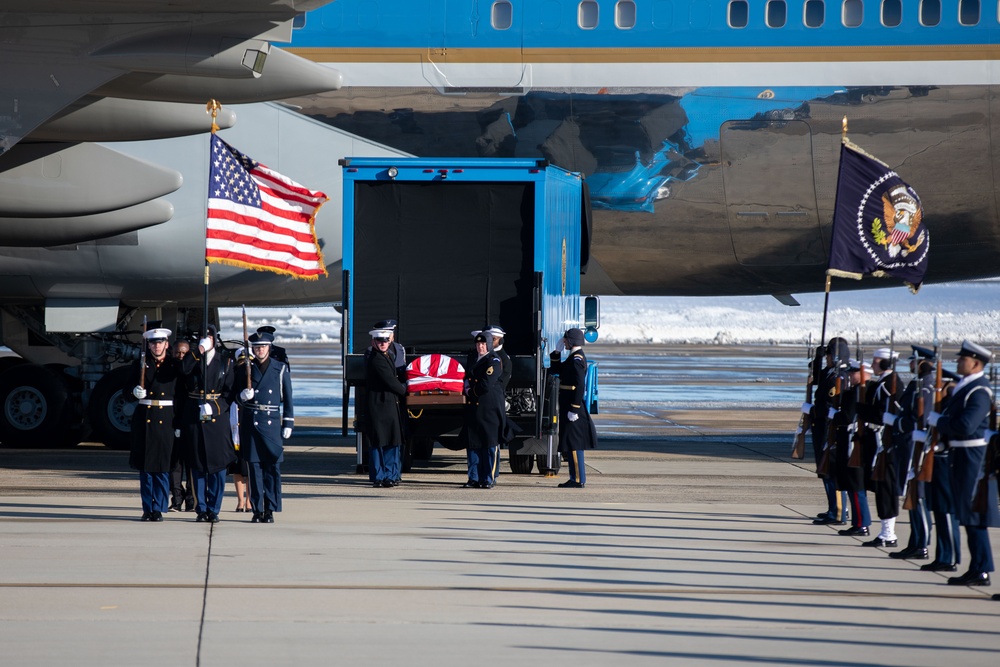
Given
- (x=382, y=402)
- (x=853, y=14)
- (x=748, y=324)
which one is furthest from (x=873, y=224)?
(x=748, y=324)

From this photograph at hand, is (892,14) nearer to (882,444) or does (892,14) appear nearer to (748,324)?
(882,444)

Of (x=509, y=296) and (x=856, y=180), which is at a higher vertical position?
(x=856, y=180)

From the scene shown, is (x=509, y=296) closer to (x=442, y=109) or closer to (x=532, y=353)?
(x=532, y=353)

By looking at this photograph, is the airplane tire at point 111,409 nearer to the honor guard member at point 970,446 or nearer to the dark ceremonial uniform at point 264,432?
the dark ceremonial uniform at point 264,432

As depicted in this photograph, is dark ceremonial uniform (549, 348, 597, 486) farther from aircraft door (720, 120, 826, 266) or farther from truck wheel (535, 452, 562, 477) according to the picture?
aircraft door (720, 120, 826, 266)

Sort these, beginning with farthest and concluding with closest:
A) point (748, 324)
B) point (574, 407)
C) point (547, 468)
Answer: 1. point (748, 324)
2. point (547, 468)
3. point (574, 407)

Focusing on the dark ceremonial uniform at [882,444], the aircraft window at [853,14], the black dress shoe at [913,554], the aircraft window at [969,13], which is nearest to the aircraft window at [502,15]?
the aircraft window at [853,14]

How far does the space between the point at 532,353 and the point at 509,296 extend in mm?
746

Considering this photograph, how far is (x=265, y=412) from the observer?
11.4 meters

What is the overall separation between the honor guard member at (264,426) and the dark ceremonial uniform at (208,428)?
160 millimetres

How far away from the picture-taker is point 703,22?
15938 mm

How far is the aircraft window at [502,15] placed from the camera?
16.0 m

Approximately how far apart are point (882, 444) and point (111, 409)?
10014mm

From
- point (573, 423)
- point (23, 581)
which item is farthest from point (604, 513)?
point (23, 581)
